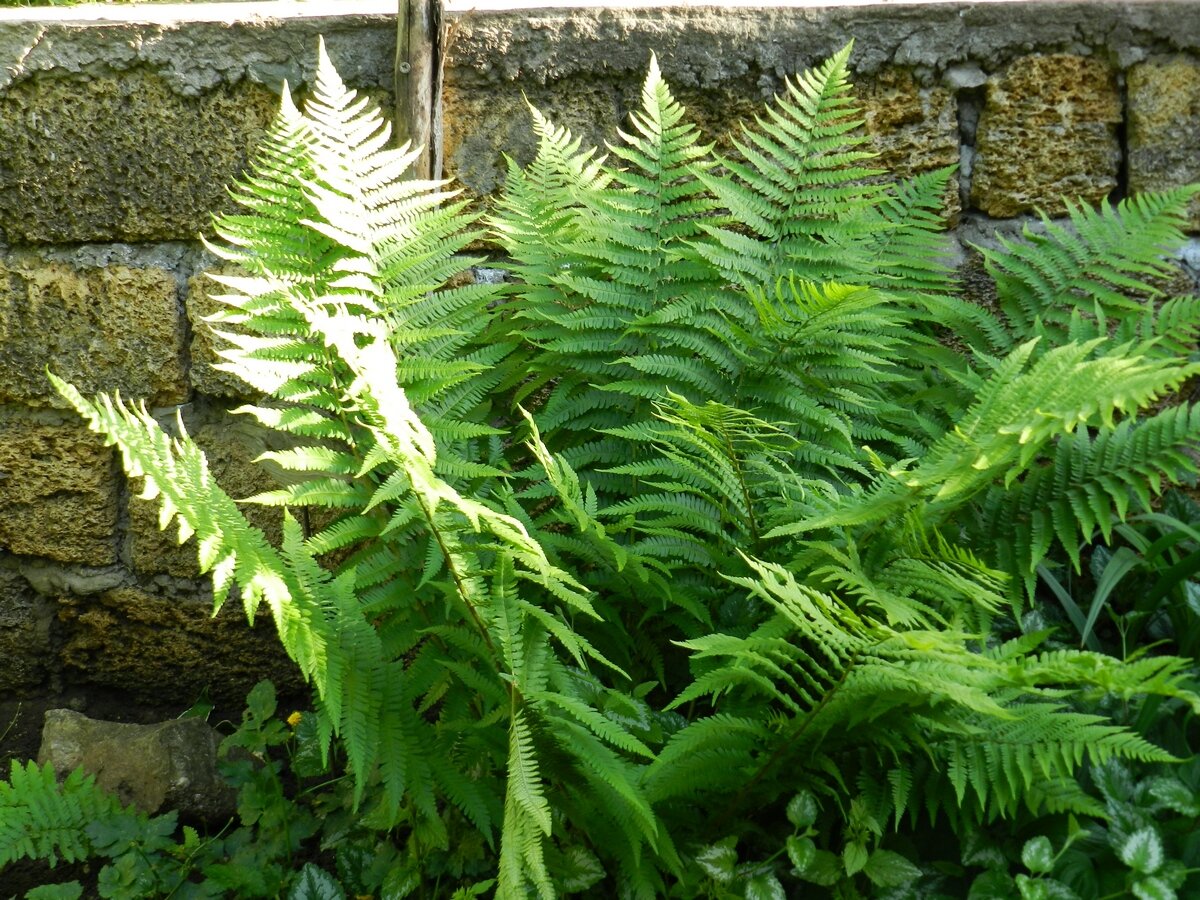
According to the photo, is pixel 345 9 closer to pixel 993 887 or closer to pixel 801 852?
pixel 801 852

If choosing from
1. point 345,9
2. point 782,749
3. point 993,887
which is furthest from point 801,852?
point 345,9

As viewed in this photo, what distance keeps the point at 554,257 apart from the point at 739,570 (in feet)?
2.43

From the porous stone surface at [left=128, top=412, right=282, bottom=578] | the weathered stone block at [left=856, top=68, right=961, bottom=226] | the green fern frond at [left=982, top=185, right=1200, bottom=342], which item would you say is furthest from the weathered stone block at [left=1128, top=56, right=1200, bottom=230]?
the porous stone surface at [left=128, top=412, right=282, bottom=578]

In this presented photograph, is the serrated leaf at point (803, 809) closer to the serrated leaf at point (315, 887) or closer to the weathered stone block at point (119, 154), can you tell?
the serrated leaf at point (315, 887)

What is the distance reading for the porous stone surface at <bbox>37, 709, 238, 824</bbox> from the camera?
7.06 ft

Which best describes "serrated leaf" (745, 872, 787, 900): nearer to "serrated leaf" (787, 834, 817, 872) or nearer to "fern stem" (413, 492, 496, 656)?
"serrated leaf" (787, 834, 817, 872)

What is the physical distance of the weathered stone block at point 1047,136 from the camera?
2.28 m

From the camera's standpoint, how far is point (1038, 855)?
1.51 metres

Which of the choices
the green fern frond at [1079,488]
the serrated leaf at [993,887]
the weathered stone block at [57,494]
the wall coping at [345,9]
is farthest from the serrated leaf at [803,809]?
the weathered stone block at [57,494]

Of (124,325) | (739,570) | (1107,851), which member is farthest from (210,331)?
(1107,851)

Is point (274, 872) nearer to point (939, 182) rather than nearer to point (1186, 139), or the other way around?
point (939, 182)

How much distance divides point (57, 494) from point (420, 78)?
127 cm

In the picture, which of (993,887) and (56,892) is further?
(56,892)

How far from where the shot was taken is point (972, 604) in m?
1.71
